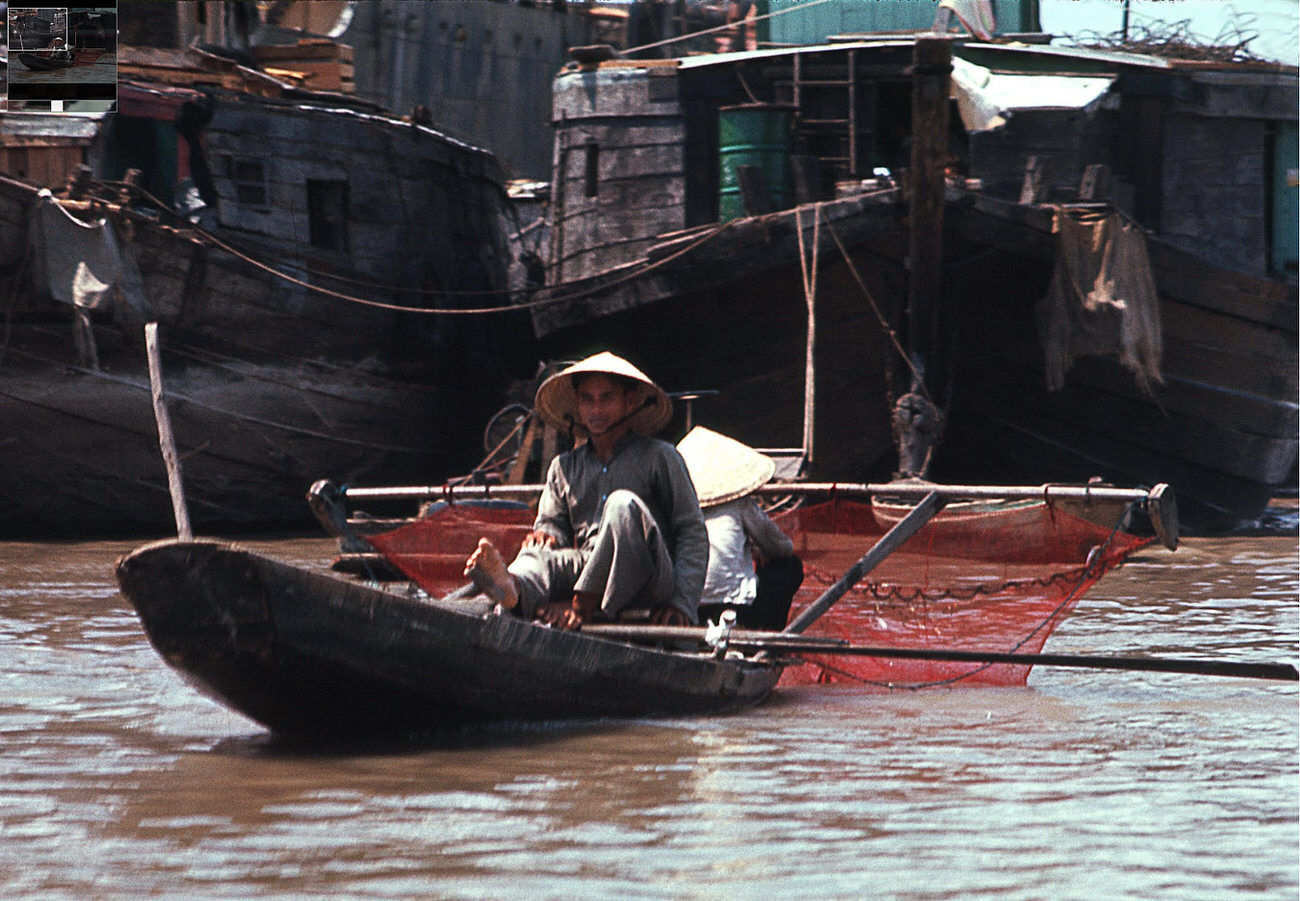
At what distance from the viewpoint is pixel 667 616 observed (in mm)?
4840

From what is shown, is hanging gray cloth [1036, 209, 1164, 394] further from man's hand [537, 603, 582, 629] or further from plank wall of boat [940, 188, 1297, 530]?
man's hand [537, 603, 582, 629]

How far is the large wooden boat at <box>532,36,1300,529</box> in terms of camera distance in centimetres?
1067

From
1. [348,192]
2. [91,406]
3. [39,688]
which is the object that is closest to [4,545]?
[91,406]

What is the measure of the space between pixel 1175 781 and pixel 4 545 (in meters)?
8.65

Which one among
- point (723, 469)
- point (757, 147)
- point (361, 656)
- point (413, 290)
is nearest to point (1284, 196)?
point (757, 147)

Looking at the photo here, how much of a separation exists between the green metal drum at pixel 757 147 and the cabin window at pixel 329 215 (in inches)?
123

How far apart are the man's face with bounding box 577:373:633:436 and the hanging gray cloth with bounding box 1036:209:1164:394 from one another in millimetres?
6112

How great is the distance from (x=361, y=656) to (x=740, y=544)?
168 centimetres

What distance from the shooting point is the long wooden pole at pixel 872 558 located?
5.45 m

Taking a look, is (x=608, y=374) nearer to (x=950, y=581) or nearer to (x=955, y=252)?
(x=950, y=581)

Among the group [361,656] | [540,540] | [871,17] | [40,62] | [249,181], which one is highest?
[871,17]

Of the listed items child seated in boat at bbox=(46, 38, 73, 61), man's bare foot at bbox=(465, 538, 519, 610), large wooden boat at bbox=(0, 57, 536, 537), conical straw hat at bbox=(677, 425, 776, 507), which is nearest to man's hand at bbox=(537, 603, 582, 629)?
man's bare foot at bbox=(465, 538, 519, 610)

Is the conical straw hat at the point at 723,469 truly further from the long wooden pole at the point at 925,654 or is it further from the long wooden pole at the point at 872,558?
the long wooden pole at the point at 925,654
